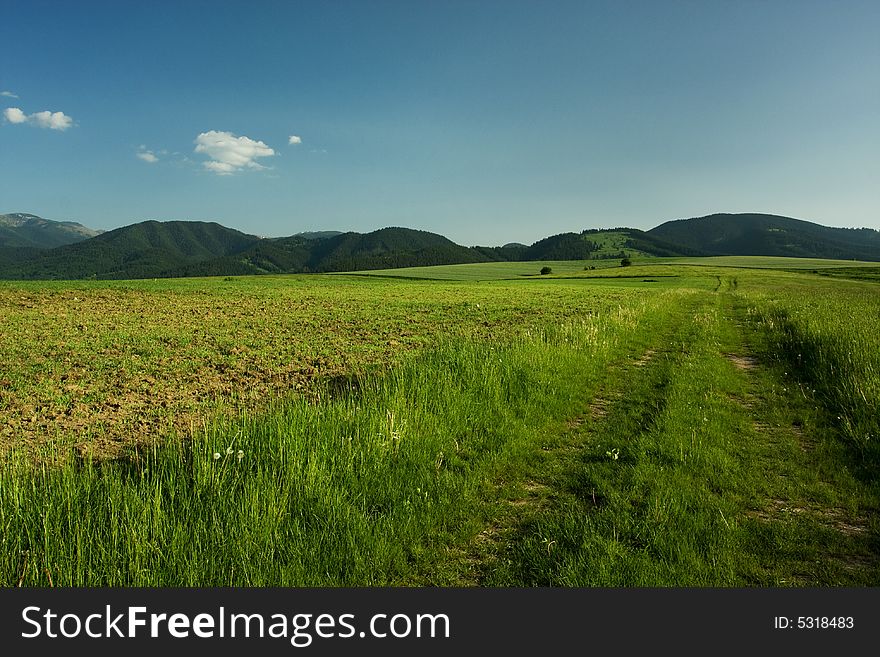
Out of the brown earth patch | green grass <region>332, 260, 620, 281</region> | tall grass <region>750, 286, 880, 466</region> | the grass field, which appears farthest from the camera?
green grass <region>332, 260, 620, 281</region>

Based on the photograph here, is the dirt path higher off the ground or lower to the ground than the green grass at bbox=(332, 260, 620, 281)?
lower

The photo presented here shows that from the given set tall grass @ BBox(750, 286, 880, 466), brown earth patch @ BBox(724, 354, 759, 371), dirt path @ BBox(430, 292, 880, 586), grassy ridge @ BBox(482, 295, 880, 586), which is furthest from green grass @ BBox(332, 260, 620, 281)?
grassy ridge @ BBox(482, 295, 880, 586)

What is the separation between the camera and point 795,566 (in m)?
4.34

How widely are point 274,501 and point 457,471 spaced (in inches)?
98.7

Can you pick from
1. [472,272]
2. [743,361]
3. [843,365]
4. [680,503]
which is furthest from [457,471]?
[472,272]

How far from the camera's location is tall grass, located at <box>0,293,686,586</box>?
13.3 ft

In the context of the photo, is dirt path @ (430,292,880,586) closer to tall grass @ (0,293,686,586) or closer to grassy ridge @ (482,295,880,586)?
grassy ridge @ (482,295,880,586)

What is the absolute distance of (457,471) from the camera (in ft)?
21.0

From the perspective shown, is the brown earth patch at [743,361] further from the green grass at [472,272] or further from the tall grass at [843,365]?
the green grass at [472,272]

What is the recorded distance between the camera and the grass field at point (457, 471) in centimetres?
423

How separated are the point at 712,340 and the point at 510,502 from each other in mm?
15149

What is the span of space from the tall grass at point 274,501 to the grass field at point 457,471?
3 cm

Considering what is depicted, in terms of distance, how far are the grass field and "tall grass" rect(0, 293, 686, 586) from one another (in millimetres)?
28

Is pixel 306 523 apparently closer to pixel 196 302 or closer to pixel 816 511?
pixel 816 511
